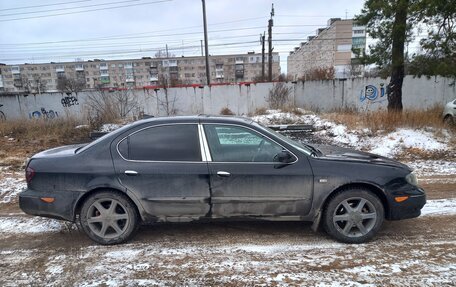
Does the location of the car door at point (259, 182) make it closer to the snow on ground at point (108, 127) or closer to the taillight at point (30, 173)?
the taillight at point (30, 173)

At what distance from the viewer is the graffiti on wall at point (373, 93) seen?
18914 mm

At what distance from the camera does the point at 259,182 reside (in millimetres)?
3314

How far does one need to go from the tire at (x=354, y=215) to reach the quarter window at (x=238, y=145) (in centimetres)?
91

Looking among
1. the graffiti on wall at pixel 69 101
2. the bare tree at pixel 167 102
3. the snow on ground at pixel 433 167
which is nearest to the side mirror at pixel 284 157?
the snow on ground at pixel 433 167

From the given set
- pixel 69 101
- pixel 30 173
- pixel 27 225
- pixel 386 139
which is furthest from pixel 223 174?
pixel 69 101

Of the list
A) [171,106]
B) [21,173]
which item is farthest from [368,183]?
[171,106]

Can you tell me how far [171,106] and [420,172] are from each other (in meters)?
14.9

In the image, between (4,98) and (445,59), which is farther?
(4,98)

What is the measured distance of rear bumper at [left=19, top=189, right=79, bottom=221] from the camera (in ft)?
11.0

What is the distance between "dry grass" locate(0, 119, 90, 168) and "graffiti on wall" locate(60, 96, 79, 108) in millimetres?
5368

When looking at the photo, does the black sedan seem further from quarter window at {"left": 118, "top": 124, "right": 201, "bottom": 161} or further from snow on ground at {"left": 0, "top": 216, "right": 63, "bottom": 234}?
snow on ground at {"left": 0, "top": 216, "right": 63, "bottom": 234}

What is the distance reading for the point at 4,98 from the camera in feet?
56.5

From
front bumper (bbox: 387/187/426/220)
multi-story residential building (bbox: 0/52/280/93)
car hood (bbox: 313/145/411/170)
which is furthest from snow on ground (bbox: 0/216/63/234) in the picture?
multi-story residential building (bbox: 0/52/280/93)

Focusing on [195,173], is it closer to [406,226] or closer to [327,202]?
[327,202]
